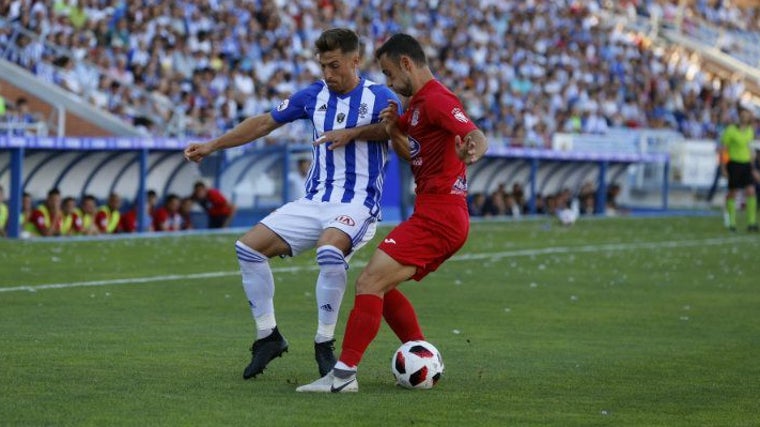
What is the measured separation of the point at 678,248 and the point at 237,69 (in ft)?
38.2

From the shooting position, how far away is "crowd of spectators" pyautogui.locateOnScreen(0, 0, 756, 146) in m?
28.1

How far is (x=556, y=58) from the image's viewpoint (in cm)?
4416

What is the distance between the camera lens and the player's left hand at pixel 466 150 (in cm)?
819

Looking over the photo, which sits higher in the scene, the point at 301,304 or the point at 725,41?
the point at 725,41

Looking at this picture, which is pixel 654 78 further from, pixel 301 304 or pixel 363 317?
pixel 363 317

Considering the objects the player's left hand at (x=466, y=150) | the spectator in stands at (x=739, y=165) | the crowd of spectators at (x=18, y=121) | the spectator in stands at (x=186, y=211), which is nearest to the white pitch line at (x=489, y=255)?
the spectator in stands at (x=739, y=165)

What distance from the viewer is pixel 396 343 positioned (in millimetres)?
10953

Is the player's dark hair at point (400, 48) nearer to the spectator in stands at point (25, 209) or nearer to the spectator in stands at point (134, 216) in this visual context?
the spectator in stands at point (25, 209)

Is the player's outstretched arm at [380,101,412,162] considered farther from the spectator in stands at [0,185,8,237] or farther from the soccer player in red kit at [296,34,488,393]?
the spectator in stands at [0,185,8,237]

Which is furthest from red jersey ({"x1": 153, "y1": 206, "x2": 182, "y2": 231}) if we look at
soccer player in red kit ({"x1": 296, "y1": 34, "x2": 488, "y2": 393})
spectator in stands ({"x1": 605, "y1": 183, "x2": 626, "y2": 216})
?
soccer player in red kit ({"x1": 296, "y1": 34, "x2": 488, "y2": 393})

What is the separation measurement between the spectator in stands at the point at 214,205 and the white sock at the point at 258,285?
15.8m

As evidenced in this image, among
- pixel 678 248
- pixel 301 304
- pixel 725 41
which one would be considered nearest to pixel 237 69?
pixel 678 248

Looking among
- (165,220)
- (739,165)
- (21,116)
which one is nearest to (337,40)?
(165,220)

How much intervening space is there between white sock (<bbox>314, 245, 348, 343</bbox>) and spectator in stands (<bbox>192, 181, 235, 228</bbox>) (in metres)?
16.1
